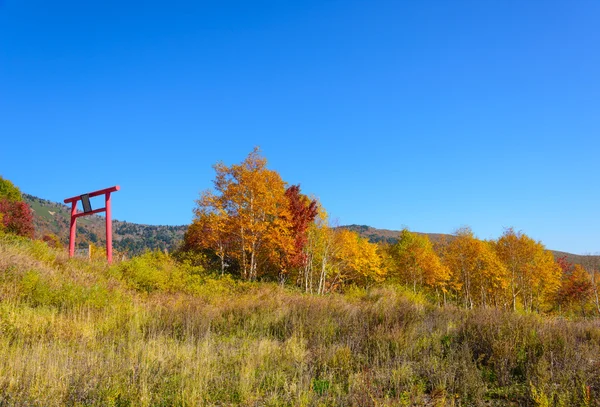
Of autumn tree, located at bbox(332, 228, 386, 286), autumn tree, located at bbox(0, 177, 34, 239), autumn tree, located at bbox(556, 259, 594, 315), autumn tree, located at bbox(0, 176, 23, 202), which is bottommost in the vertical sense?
autumn tree, located at bbox(556, 259, 594, 315)

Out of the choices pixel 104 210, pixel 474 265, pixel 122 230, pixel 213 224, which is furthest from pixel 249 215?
pixel 122 230

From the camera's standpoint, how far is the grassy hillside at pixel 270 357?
15.4 ft

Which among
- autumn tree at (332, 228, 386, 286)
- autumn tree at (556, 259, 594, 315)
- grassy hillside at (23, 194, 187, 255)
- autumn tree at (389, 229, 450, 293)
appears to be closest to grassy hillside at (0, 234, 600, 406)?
autumn tree at (332, 228, 386, 286)

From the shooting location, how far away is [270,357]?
6.45 meters

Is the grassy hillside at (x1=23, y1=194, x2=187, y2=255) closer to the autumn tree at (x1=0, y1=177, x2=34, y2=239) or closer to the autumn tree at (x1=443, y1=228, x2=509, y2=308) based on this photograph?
the autumn tree at (x1=0, y1=177, x2=34, y2=239)

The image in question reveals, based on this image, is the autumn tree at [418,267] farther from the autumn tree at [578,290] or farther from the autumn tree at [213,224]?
the autumn tree at [213,224]

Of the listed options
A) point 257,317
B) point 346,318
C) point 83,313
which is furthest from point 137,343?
point 346,318

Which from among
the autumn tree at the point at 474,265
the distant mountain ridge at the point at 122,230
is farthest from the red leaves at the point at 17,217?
the distant mountain ridge at the point at 122,230

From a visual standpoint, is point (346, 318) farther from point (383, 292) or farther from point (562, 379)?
point (383, 292)

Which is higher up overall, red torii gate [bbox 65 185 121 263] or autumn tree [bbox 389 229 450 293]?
red torii gate [bbox 65 185 121 263]

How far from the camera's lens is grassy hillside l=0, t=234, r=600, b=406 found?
184 inches

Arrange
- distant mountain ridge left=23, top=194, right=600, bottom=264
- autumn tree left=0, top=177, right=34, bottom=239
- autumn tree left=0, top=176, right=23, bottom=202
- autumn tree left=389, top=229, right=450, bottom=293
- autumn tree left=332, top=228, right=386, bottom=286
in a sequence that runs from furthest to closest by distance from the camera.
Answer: distant mountain ridge left=23, top=194, right=600, bottom=264 < autumn tree left=0, top=176, right=23, bottom=202 < autumn tree left=389, top=229, right=450, bottom=293 < autumn tree left=0, top=177, right=34, bottom=239 < autumn tree left=332, top=228, right=386, bottom=286

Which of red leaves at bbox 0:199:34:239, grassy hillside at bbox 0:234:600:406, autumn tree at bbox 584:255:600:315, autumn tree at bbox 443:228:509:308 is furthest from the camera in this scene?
autumn tree at bbox 584:255:600:315

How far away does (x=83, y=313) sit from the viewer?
911 cm
